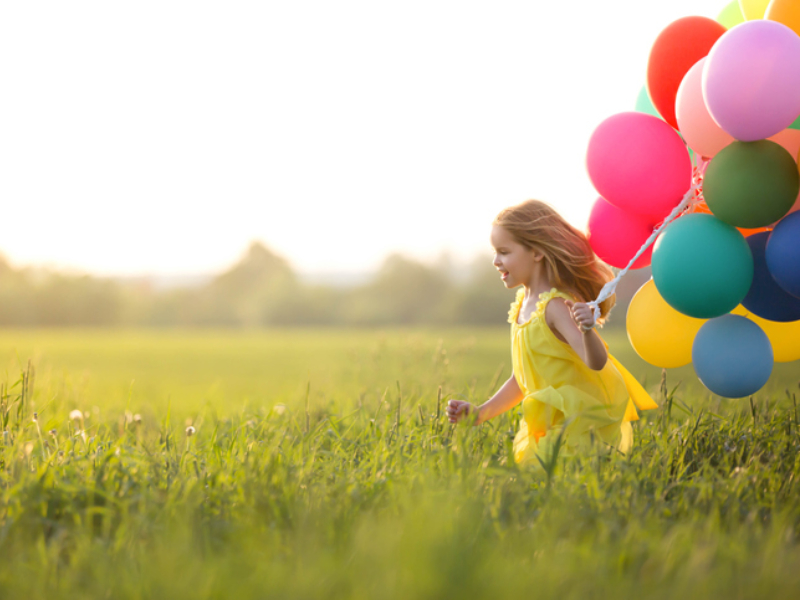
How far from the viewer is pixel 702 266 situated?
221cm

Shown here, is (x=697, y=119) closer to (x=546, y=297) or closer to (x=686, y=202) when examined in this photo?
(x=686, y=202)

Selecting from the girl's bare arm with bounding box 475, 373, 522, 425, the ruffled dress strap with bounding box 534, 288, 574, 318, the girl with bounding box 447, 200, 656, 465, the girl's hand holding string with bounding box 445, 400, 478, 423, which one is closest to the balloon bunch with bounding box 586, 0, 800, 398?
the girl with bounding box 447, 200, 656, 465

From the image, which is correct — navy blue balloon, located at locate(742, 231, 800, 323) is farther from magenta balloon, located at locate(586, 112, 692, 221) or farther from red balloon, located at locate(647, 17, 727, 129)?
red balloon, located at locate(647, 17, 727, 129)

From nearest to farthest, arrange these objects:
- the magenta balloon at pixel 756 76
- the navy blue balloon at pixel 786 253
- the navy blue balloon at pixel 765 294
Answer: the magenta balloon at pixel 756 76
the navy blue balloon at pixel 786 253
the navy blue balloon at pixel 765 294

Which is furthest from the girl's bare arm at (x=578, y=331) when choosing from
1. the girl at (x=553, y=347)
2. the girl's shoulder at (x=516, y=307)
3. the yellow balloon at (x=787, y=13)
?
Answer: the yellow balloon at (x=787, y=13)

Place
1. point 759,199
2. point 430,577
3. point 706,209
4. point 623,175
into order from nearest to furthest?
1. point 430,577
2. point 759,199
3. point 623,175
4. point 706,209

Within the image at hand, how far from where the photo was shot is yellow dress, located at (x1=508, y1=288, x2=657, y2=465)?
7.64 ft

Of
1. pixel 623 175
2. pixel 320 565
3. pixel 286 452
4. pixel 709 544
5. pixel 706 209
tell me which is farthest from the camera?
pixel 706 209

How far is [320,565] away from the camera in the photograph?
1.34 m

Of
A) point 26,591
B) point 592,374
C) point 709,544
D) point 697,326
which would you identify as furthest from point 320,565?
point 697,326

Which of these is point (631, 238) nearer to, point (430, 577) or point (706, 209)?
point (706, 209)

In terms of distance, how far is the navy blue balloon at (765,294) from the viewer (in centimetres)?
A: 245

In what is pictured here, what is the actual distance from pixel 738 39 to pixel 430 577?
1981 millimetres

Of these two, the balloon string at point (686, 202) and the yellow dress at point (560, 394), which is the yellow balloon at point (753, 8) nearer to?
the balloon string at point (686, 202)
